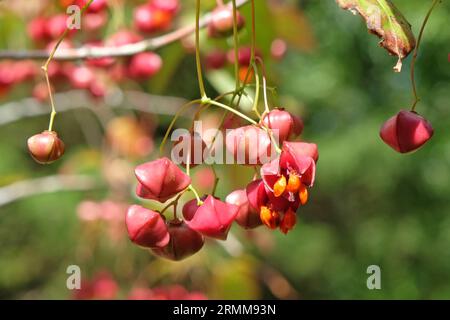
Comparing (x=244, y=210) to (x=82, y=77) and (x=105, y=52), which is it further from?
(x=82, y=77)

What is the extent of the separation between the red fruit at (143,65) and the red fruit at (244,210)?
833mm

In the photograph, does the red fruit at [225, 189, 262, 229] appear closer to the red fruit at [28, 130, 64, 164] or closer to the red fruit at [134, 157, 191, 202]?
the red fruit at [134, 157, 191, 202]

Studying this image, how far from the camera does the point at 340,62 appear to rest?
3.74 m

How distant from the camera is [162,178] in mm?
652

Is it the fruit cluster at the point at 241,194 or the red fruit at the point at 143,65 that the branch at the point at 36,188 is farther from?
the fruit cluster at the point at 241,194

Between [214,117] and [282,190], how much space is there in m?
1.51

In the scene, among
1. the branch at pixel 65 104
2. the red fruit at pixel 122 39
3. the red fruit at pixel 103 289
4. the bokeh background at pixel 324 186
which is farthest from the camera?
the bokeh background at pixel 324 186

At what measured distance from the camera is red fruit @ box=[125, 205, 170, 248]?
662 mm

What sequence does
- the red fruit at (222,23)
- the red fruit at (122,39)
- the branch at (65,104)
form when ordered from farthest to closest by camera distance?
the branch at (65,104), the red fruit at (122,39), the red fruit at (222,23)

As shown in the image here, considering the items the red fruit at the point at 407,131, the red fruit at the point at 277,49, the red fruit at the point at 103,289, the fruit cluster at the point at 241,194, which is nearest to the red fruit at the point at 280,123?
the fruit cluster at the point at 241,194

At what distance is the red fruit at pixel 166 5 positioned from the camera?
4.86 ft

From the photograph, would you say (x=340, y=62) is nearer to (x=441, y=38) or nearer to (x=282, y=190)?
(x=441, y=38)
